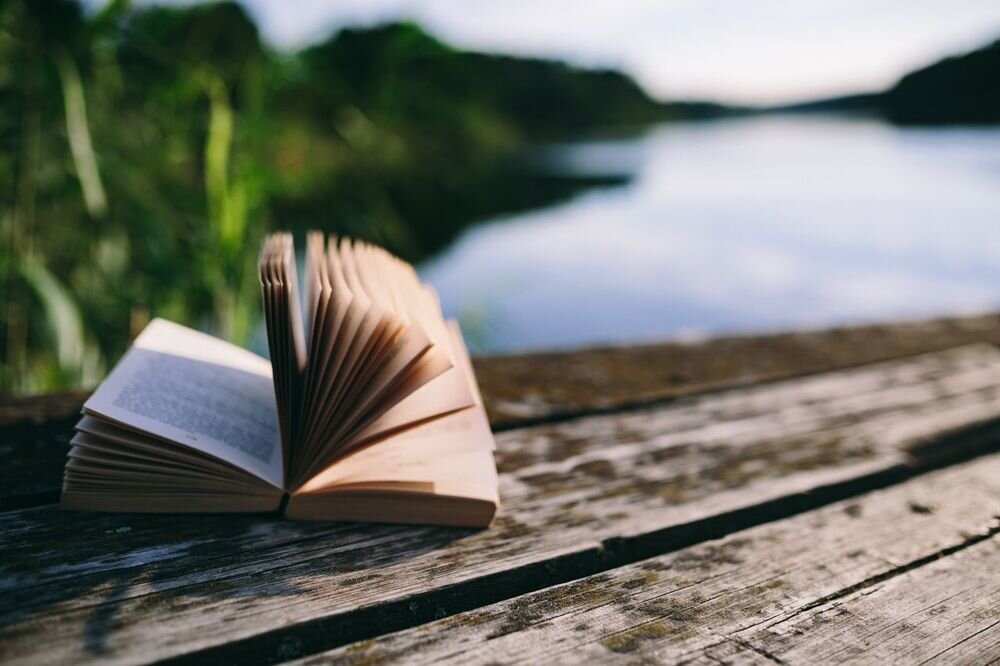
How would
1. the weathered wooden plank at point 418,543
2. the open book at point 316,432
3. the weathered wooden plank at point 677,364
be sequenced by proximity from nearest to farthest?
1. the weathered wooden plank at point 418,543
2. the open book at point 316,432
3. the weathered wooden plank at point 677,364

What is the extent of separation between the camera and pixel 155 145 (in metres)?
2.09

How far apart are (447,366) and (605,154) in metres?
32.1

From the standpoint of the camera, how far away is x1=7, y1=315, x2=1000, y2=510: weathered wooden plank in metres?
0.82

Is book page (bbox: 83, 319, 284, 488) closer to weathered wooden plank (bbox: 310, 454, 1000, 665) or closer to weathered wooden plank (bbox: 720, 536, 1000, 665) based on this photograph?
weathered wooden plank (bbox: 310, 454, 1000, 665)

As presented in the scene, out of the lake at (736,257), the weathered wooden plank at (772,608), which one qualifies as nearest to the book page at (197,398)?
the weathered wooden plank at (772,608)

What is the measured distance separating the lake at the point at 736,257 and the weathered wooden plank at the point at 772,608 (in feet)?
2.91

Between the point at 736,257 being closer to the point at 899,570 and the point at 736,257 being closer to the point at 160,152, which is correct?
the point at 160,152

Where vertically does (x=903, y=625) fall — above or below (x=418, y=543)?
below

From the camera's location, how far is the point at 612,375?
127 centimetres

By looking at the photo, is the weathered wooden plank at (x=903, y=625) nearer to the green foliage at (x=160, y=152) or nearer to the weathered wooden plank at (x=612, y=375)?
the weathered wooden plank at (x=612, y=375)

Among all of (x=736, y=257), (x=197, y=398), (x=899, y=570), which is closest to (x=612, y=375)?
(x=899, y=570)

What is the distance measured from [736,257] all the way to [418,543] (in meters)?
10.1

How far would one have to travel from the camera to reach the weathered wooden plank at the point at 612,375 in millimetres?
819

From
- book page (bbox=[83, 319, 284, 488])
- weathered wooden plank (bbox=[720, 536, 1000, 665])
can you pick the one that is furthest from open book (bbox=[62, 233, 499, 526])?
weathered wooden plank (bbox=[720, 536, 1000, 665])
